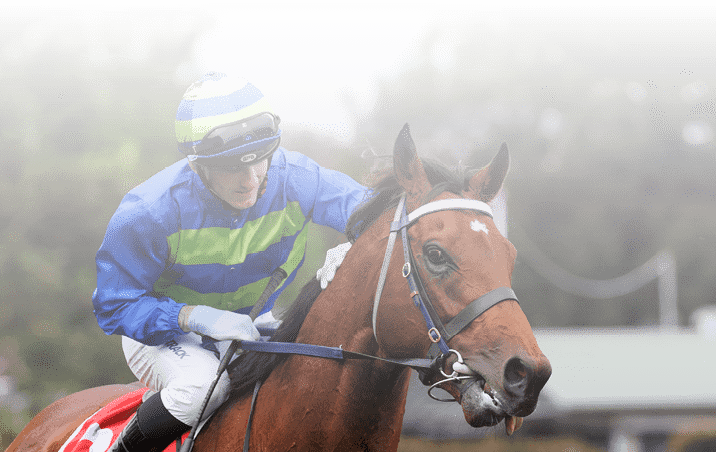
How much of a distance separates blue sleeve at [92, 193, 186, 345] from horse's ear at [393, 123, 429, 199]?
2.80 ft

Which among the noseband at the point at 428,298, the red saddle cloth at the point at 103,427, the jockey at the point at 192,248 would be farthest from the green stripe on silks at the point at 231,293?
the noseband at the point at 428,298

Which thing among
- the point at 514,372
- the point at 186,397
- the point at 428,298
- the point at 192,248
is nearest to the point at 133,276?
the point at 192,248

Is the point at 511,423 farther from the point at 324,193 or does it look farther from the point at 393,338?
the point at 324,193

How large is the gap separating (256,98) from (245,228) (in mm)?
487

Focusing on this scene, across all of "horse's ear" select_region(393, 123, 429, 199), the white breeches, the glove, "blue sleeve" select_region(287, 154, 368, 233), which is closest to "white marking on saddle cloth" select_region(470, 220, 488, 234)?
"horse's ear" select_region(393, 123, 429, 199)

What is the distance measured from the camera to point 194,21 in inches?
528

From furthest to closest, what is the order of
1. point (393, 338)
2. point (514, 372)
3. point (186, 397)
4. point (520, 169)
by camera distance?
point (520, 169)
point (186, 397)
point (393, 338)
point (514, 372)

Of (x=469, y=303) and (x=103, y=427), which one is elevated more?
(x=469, y=303)

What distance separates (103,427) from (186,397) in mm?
702

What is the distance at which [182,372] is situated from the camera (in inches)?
92.7

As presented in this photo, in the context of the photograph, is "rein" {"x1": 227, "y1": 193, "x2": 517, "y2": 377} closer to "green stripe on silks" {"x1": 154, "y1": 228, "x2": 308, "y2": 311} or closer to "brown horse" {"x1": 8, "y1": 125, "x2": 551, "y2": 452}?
"brown horse" {"x1": 8, "y1": 125, "x2": 551, "y2": 452}

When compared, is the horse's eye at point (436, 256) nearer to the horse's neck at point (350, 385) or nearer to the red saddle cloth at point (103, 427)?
the horse's neck at point (350, 385)

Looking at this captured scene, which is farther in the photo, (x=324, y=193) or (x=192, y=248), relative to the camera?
(x=324, y=193)

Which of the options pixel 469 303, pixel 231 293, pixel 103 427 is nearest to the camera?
pixel 469 303
